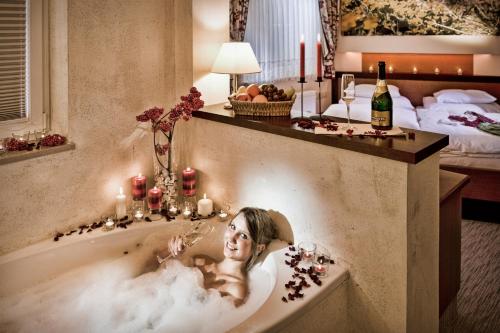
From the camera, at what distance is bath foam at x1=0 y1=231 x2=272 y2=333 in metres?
1.85

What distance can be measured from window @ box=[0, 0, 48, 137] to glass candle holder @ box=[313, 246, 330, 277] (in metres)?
1.54

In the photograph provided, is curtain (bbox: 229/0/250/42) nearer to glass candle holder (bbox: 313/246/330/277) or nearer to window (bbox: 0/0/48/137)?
window (bbox: 0/0/48/137)

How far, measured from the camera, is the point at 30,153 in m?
2.24

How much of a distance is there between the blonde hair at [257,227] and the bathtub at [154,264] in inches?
1.8

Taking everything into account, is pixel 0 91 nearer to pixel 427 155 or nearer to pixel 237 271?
pixel 237 271

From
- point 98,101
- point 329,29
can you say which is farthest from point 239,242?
point 329,29

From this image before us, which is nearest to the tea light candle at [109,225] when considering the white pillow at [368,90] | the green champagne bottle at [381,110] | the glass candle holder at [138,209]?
the glass candle holder at [138,209]

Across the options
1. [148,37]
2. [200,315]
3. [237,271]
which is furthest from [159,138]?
[200,315]

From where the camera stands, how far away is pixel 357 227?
1.91 m

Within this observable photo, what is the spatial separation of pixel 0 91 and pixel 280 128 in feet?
4.47

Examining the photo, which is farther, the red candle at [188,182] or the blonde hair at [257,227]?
the red candle at [188,182]

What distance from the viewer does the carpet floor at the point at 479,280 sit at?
92.4 inches

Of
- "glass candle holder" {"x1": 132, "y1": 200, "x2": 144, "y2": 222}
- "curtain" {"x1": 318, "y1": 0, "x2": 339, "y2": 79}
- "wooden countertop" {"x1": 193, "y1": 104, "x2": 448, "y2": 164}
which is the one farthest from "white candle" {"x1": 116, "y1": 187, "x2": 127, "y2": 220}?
"curtain" {"x1": 318, "y1": 0, "x2": 339, "y2": 79}

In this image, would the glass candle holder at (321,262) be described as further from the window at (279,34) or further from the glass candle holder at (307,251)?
the window at (279,34)
